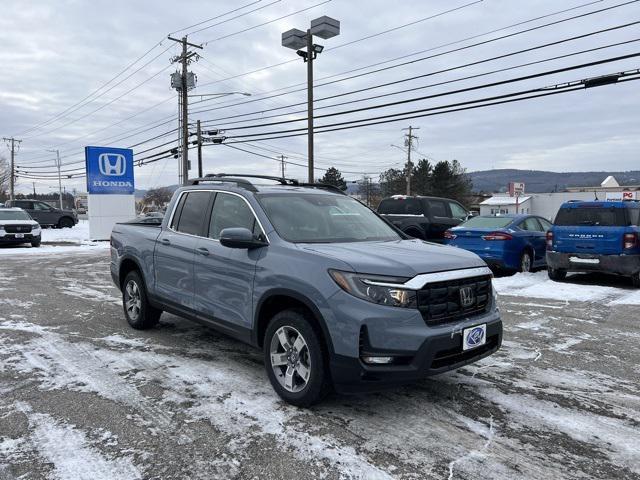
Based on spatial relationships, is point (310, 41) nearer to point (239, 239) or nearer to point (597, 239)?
point (597, 239)

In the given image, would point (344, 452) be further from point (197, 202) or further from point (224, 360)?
point (197, 202)

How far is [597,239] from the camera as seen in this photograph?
10.1 metres

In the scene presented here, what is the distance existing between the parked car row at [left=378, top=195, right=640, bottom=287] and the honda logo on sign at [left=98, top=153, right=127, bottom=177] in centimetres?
1677

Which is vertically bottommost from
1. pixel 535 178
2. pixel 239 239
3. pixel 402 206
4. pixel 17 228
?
pixel 17 228

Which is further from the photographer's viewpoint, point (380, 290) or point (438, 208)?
point (438, 208)

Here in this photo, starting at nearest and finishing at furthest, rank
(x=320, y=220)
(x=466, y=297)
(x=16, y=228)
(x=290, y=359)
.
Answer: (x=466, y=297) < (x=290, y=359) < (x=320, y=220) < (x=16, y=228)

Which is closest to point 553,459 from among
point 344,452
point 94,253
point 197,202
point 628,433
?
point 628,433

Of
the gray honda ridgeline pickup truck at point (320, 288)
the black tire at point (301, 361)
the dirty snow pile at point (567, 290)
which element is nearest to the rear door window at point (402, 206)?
the dirty snow pile at point (567, 290)

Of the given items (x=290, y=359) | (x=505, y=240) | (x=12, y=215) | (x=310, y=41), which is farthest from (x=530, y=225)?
(x=12, y=215)

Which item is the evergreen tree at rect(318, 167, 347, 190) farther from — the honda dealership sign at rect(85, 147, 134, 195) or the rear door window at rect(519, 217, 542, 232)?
the rear door window at rect(519, 217, 542, 232)

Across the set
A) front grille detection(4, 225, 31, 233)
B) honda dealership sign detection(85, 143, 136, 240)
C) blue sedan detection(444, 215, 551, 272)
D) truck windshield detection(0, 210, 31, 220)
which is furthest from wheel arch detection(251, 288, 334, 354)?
honda dealership sign detection(85, 143, 136, 240)

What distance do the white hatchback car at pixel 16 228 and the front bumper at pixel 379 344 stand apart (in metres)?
19.5

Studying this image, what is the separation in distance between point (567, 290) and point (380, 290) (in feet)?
25.2

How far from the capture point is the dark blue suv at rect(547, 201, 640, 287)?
388 inches
